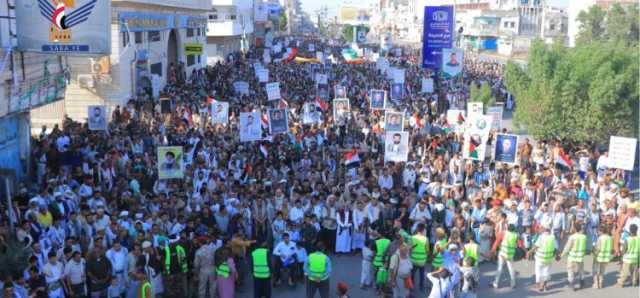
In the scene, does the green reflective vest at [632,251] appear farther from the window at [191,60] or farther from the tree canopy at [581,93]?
the window at [191,60]

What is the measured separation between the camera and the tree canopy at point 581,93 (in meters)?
18.9

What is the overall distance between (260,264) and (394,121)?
31.0 ft

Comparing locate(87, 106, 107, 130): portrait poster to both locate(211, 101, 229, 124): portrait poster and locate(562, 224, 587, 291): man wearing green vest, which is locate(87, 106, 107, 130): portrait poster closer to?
locate(211, 101, 229, 124): portrait poster

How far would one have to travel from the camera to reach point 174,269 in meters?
9.70

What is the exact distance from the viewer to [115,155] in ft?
48.4

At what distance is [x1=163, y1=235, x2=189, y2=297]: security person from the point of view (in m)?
9.67

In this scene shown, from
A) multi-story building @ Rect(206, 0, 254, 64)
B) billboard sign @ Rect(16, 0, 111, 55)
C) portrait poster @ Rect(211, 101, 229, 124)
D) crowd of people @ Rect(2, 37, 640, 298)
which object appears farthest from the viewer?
multi-story building @ Rect(206, 0, 254, 64)

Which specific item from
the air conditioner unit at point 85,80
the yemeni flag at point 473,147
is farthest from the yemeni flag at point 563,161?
the air conditioner unit at point 85,80

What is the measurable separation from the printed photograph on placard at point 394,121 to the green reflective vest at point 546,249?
26.2 feet

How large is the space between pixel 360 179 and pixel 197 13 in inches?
1187

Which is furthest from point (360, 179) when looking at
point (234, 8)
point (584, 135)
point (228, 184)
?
point (234, 8)

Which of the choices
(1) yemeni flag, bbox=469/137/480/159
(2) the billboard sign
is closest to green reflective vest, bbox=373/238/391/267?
(1) yemeni flag, bbox=469/137/480/159

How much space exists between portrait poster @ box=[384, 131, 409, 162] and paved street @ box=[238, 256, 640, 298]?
12.3 ft

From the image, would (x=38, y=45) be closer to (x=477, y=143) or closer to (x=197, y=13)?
(x=477, y=143)
